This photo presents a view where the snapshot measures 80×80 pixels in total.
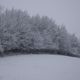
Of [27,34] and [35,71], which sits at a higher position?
[27,34]

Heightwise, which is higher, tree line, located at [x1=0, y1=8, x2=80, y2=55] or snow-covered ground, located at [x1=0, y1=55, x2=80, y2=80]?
tree line, located at [x1=0, y1=8, x2=80, y2=55]

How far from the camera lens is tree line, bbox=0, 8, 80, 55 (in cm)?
1909

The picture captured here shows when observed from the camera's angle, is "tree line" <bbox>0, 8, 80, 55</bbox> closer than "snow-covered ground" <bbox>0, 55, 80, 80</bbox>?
No

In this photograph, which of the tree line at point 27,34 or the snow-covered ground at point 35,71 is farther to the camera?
the tree line at point 27,34

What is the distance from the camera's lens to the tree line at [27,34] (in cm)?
1909

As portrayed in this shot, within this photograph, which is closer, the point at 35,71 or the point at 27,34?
the point at 35,71

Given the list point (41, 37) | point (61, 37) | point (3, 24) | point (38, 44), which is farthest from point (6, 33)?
point (61, 37)

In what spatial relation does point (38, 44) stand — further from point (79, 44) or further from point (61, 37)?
point (79, 44)

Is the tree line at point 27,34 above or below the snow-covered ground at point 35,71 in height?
above

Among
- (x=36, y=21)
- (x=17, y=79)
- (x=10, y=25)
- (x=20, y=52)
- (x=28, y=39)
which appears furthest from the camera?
(x=36, y=21)

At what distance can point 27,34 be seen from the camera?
975 inches

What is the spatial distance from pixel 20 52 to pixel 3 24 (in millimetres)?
5445

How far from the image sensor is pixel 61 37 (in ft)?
121

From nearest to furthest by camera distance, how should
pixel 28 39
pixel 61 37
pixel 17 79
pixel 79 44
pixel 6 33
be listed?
pixel 17 79 < pixel 6 33 < pixel 28 39 < pixel 61 37 < pixel 79 44
